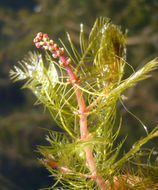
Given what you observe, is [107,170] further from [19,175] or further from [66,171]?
[19,175]

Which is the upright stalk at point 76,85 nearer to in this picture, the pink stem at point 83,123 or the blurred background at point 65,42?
the pink stem at point 83,123

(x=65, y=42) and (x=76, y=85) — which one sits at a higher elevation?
(x=65, y=42)

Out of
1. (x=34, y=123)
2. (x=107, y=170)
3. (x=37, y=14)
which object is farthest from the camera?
(x=34, y=123)

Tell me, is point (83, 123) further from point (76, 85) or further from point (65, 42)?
point (65, 42)

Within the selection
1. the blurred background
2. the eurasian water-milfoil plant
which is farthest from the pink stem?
the blurred background

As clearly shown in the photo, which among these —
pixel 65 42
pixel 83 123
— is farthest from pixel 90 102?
pixel 65 42

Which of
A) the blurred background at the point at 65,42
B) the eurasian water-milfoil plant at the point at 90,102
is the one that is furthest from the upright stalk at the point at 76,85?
the blurred background at the point at 65,42

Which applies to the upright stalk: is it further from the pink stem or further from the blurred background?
the blurred background

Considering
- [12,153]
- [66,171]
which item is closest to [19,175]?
[12,153]
